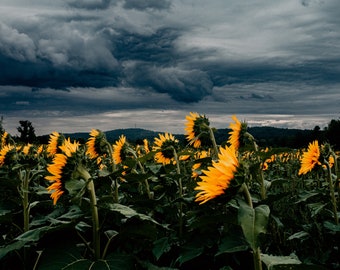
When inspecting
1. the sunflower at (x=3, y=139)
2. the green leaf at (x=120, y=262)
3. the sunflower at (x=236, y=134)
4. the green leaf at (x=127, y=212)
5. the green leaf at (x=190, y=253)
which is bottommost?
the green leaf at (x=190, y=253)

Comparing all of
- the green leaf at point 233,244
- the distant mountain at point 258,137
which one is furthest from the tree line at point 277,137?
the green leaf at point 233,244

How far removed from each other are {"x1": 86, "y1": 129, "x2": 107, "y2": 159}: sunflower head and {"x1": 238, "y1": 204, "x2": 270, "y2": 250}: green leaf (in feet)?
9.68

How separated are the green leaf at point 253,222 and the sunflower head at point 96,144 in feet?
9.68

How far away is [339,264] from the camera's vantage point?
9.94 ft

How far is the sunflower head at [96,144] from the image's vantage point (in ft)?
14.5

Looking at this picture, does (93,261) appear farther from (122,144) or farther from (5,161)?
(5,161)

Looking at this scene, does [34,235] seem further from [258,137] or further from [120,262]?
[258,137]

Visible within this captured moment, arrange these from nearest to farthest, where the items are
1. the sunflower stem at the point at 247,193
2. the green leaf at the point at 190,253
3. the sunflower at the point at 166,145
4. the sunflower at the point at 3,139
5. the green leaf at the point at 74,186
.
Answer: the sunflower stem at the point at 247,193 → the green leaf at the point at 74,186 → the green leaf at the point at 190,253 → the sunflower at the point at 166,145 → the sunflower at the point at 3,139

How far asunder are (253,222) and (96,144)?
3119 mm

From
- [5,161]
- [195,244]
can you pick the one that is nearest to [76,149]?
[195,244]

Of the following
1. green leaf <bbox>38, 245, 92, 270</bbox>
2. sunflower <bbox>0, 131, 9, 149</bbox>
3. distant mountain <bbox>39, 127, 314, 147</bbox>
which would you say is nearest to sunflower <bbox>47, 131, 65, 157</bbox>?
distant mountain <bbox>39, 127, 314, 147</bbox>

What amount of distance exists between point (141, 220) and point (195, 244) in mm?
477

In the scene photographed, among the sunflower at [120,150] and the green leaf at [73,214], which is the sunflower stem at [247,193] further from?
the sunflower at [120,150]

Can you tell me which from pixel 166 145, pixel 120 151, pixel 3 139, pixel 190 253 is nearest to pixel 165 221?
pixel 166 145
